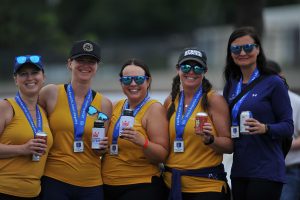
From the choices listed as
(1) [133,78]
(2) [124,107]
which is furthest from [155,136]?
(1) [133,78]

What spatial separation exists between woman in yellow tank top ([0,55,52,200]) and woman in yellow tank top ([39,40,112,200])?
0.39 ft

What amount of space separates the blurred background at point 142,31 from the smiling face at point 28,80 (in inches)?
90.9

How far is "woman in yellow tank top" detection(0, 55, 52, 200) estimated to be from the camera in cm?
495

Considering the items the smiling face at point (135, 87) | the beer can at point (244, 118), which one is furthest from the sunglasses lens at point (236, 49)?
the smiling face at point (135, 87)

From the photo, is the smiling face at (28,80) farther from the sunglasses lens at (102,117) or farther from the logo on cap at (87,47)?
the sunglasses lens at (102,117)

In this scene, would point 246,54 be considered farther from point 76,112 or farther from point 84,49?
point 76,112

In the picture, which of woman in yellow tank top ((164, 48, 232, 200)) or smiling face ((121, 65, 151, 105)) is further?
smiling face ((121, 65, 151, 105))

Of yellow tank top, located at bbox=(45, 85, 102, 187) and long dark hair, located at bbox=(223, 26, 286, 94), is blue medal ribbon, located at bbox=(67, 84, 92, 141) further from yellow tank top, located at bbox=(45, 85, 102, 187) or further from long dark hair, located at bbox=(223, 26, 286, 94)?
long dark hair, located at bbox=(223, 26, 286, 94)

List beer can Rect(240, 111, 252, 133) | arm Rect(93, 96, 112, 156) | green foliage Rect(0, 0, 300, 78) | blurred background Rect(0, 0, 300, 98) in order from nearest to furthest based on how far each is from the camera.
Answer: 1. beer can Rect(240, 111, 252, 133)
2. arm Rect(93, 96, 112, 156)
3. blurred background Rect(0, 0, 300, 98)
4. green foliage Rect(0, 0, 300, 78)

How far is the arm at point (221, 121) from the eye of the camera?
5094mm

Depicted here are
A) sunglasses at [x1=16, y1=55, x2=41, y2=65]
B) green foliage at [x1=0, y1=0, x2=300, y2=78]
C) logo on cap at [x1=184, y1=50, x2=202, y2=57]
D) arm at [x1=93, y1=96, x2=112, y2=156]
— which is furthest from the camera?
green foliage at [x1=0, y1=0, x2=300, y2=78]

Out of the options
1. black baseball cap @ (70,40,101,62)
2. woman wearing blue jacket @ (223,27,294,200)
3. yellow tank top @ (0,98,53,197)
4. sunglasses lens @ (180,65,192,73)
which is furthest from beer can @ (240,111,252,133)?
yellow tank top @ (0,98,53,197)

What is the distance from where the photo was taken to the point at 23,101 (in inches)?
205

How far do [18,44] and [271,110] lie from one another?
1945cm
